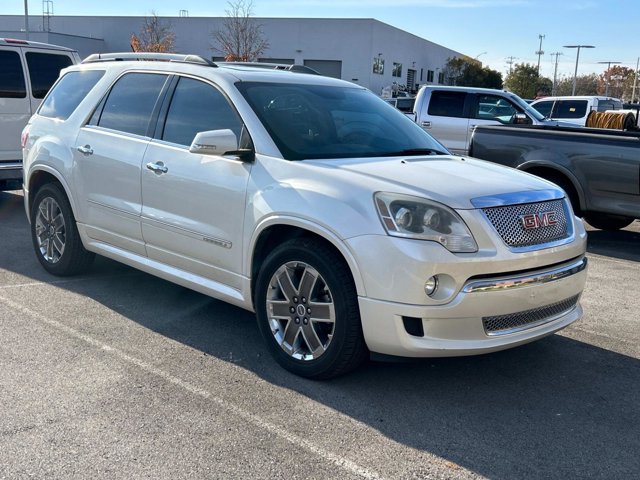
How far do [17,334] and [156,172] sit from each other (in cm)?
150

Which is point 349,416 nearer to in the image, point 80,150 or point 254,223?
point 254,223

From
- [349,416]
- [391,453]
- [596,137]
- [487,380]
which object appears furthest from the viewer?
[596,137]

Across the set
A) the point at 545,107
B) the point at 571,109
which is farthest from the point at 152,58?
the point at 545,107

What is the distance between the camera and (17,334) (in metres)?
4.87

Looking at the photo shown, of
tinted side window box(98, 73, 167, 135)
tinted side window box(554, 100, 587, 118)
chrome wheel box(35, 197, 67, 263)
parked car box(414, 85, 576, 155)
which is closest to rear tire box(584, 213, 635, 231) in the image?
parked car box(414, 85, 576, 155)

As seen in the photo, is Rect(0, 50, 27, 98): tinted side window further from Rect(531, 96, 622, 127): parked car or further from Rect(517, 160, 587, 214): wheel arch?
Rect(531, 96, 622, 127): parked car

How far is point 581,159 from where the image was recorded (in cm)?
840

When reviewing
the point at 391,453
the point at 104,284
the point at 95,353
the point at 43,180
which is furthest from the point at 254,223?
the point at 43,180

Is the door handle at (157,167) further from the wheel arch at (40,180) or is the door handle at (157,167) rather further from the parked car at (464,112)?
the parked car at (464,112)

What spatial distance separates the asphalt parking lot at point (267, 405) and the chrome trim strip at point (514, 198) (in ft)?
3.74

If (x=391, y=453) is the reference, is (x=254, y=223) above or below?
above

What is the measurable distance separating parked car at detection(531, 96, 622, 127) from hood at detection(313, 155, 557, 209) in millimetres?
15689

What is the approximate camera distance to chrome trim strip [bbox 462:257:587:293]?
3.75 m

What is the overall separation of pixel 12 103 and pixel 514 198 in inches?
317
